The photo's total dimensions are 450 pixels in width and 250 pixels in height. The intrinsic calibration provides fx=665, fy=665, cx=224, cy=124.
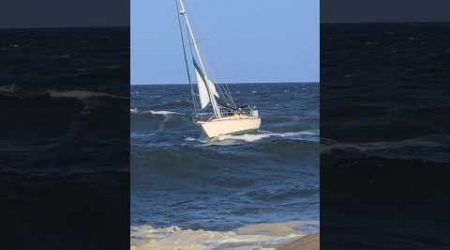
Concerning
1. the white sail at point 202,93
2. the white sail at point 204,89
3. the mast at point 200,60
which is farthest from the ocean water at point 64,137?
the white sail at point 202,93

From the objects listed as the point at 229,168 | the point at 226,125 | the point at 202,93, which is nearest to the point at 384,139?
the point at 226,125

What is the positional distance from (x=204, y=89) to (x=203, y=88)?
0.04 meters

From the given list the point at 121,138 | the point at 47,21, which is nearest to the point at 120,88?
the point at 121,138

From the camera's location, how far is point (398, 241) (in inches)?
145

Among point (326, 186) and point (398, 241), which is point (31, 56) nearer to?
point (326, 186)

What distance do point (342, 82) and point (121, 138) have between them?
1271 millimetres

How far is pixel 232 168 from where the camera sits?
41.4 ft

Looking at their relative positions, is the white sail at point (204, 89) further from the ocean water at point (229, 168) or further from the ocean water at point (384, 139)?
the ocean water at point (384, 139)

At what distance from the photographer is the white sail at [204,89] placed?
33.5 feet

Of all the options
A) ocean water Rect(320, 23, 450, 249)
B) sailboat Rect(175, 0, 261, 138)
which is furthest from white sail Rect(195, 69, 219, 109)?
ocean water Rect(320, 23, 450, 249)

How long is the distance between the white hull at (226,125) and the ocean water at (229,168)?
392mm

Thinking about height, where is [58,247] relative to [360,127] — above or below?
below

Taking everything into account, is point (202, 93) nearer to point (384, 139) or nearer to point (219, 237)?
point (219, 237)

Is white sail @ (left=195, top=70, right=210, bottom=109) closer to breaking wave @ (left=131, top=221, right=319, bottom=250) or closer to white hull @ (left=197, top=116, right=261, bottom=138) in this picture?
white hull @ (left=197, top=116, right=261, bottom=138)
